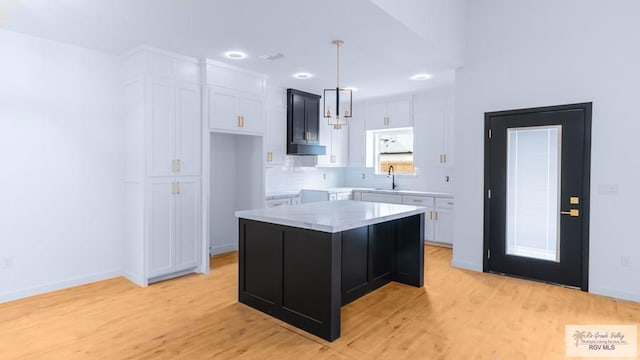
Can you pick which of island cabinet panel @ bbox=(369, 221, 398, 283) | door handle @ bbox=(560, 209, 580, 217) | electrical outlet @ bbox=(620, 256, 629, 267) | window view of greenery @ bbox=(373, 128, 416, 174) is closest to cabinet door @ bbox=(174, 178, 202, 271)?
island cabinet panel @ bbox=(369, 221, 398, 283)

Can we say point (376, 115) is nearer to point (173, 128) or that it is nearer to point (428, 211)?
point (428, 211)

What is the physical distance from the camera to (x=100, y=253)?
416 cm

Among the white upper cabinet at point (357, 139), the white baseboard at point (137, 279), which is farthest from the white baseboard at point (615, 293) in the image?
the white baseboard at point (137, 279)

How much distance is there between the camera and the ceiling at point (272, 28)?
116 inches

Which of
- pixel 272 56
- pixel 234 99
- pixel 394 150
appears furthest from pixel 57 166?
pixel 394 150

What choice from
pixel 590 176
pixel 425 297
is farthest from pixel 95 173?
pixel 590 176

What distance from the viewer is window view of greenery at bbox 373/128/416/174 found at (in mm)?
6855

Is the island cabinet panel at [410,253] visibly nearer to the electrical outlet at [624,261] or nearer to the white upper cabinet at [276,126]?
the electrical outlet at [624,261]

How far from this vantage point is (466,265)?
4.68m

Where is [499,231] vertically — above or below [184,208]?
below

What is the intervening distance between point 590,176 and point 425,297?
2180mm

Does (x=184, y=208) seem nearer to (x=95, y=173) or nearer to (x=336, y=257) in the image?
(x=95, y=173)

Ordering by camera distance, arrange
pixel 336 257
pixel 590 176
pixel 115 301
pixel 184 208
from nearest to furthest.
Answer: pixel 336 257, pixel 115 301, pixel 590 176, pixel 184 208

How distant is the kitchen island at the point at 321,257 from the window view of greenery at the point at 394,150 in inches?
117
